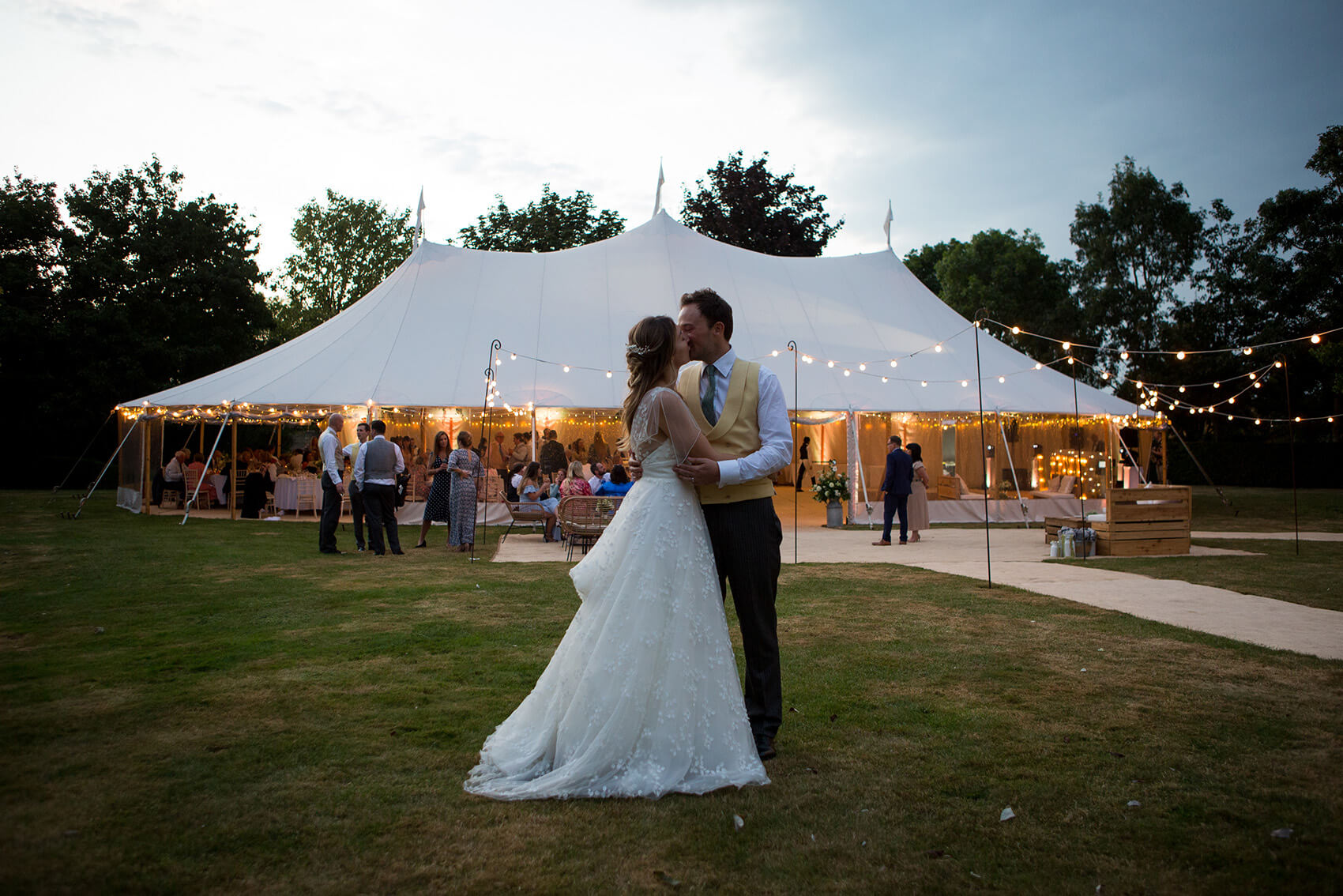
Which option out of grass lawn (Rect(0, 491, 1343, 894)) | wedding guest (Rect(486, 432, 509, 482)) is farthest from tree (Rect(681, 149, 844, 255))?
grass lawn (Rect(0, 491, 1343, 894))

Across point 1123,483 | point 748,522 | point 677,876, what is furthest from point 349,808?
point 1123,483

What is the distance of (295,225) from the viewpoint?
38.8 m

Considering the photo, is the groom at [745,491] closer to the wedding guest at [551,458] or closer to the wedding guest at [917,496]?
the wedding guest at [917,496]

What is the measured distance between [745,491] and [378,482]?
24.1ft

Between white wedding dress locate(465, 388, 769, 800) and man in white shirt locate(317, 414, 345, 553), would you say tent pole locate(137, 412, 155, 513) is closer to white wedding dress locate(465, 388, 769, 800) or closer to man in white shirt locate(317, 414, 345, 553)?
man in white shirt locate(317, 414, 345, 553)

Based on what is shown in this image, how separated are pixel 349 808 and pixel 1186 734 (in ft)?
9.71

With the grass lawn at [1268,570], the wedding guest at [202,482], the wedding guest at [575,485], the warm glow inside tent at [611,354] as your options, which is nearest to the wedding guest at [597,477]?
the wedding guest at [575,485]

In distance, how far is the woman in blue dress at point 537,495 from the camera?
1145cm

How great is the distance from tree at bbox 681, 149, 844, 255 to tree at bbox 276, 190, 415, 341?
15877mm

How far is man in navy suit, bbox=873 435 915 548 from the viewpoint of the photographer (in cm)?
1118

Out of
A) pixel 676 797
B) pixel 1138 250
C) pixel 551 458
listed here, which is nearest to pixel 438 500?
pixel 551 458

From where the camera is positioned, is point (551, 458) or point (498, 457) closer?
point (551, 458)

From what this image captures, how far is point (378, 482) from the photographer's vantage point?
948cm

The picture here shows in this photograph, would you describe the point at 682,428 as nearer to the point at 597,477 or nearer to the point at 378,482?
the point at 378,482
